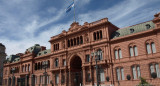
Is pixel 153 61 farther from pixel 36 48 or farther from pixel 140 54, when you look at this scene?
pixel 36 48

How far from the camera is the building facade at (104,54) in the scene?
37.2 metres

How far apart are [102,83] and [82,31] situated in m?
15.6

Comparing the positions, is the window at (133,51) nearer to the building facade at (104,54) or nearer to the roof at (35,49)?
the building facade at (104,54)

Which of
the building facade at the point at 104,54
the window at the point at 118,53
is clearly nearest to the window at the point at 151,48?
the building facade at the point at 104,54

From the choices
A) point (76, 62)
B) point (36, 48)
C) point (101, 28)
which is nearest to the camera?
point (101, 28)

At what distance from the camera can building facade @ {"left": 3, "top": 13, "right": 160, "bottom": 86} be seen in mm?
37156

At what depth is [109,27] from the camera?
45.5m

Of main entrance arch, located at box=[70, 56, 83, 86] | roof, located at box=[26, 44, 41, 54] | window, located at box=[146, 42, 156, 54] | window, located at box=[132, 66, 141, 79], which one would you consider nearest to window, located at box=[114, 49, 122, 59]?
window, located at box=[132, 66, 141, 79]

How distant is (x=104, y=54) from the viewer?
43.5 metres

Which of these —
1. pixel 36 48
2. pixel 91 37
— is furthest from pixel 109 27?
pixel 36 48

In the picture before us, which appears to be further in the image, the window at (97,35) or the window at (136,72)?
the window at (97,35)

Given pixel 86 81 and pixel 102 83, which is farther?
pixel 86 81

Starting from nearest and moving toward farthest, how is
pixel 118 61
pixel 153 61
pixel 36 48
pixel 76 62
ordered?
pixel 153 61, pixel 118 61, pixel 76 62, pixel 36 48

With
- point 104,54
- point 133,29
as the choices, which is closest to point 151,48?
point 133,29
